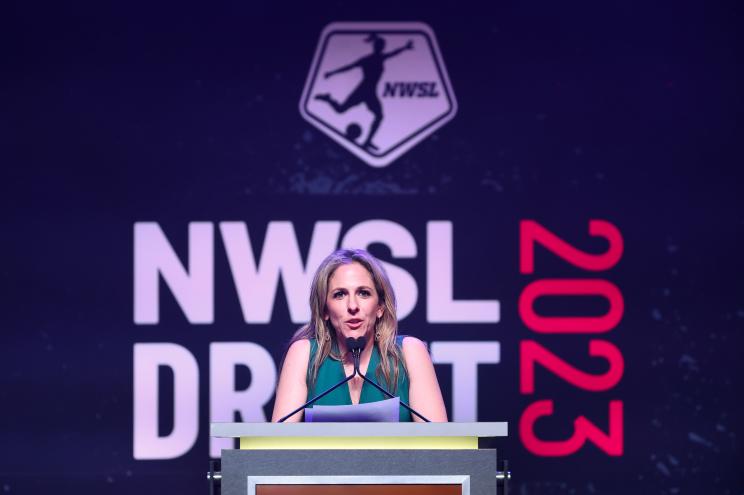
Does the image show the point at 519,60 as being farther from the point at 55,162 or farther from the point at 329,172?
the point at 55,162

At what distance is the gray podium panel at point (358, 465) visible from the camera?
2.10m

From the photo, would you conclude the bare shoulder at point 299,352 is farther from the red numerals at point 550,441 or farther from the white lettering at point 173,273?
the red numerals at point 550,441

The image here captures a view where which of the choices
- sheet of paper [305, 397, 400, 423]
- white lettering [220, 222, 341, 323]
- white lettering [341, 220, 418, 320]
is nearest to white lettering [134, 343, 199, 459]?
white lettering [220, 222, 341, 323]

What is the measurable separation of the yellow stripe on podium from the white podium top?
16mm

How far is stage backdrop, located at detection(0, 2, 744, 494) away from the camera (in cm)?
434

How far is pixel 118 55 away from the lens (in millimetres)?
4359

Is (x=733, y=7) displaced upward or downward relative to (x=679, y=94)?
upward

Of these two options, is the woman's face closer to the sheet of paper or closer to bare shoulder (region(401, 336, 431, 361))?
bare shoulder (region(401, 336, 431, 361))

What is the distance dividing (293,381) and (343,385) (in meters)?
0.16

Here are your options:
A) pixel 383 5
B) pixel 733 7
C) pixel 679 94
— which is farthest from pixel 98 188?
pixel 733 7

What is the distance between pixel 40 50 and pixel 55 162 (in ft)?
1.64

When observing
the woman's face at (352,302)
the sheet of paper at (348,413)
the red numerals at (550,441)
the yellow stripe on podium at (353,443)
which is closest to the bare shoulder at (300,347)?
the woman's face at (352,302)

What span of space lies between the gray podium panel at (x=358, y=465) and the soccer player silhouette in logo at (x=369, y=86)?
2.44m

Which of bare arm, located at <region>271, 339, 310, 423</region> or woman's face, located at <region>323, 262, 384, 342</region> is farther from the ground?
woman's face, located at <region>323, 262, 384, 342</region>
